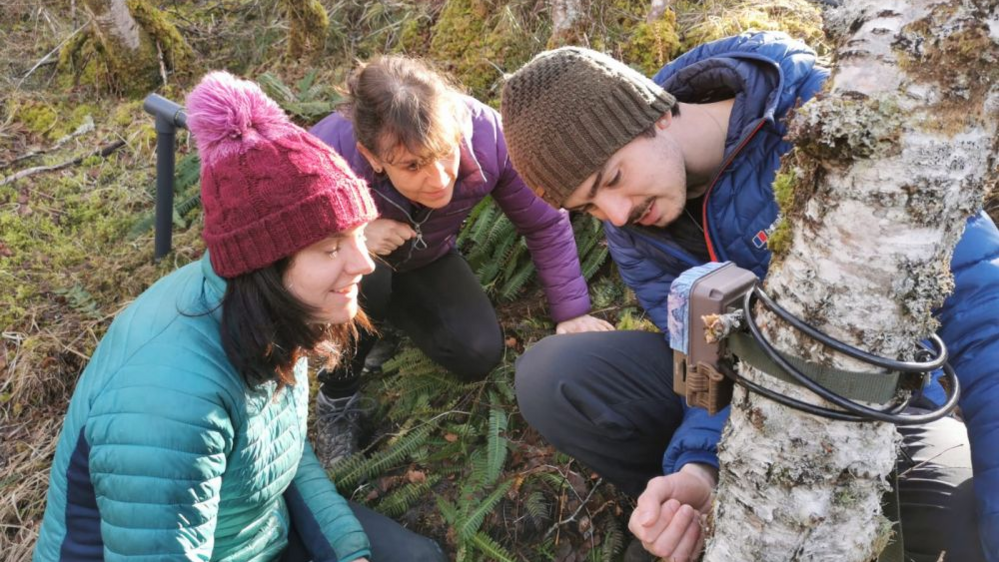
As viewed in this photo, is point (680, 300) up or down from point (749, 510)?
up

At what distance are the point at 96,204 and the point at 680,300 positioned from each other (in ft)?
19.7

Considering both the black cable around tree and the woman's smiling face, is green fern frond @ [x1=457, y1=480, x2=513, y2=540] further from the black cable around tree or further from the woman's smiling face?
the black cable around tree

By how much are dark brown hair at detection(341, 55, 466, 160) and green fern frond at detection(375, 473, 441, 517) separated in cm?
163

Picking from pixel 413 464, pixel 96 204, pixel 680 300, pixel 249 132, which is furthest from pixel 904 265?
pixel 96 204

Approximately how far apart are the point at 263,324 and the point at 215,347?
0.19m

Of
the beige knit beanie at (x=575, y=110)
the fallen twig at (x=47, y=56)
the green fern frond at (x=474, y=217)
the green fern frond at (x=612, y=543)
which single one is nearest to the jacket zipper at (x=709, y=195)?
the beige knit beanie at (x=575, y=110)

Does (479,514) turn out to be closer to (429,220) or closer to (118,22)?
(429,220)

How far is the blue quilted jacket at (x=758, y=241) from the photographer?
1.96 m

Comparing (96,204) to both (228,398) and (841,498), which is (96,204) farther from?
(841,498)

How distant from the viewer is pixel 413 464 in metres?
3.94

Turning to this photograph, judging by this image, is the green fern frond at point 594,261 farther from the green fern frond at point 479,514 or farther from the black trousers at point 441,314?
the green fern frond at point 479,514

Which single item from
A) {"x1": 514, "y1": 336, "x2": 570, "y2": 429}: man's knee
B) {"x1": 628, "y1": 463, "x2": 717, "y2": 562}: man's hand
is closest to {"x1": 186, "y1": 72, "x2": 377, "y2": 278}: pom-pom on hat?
{"x1": 514, "y1": 336, "x2": 570, "y2": 429}: man's knee

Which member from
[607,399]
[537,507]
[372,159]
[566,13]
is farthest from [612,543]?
[566,13]

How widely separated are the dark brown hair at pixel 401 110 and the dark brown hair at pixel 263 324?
97 centimetres
